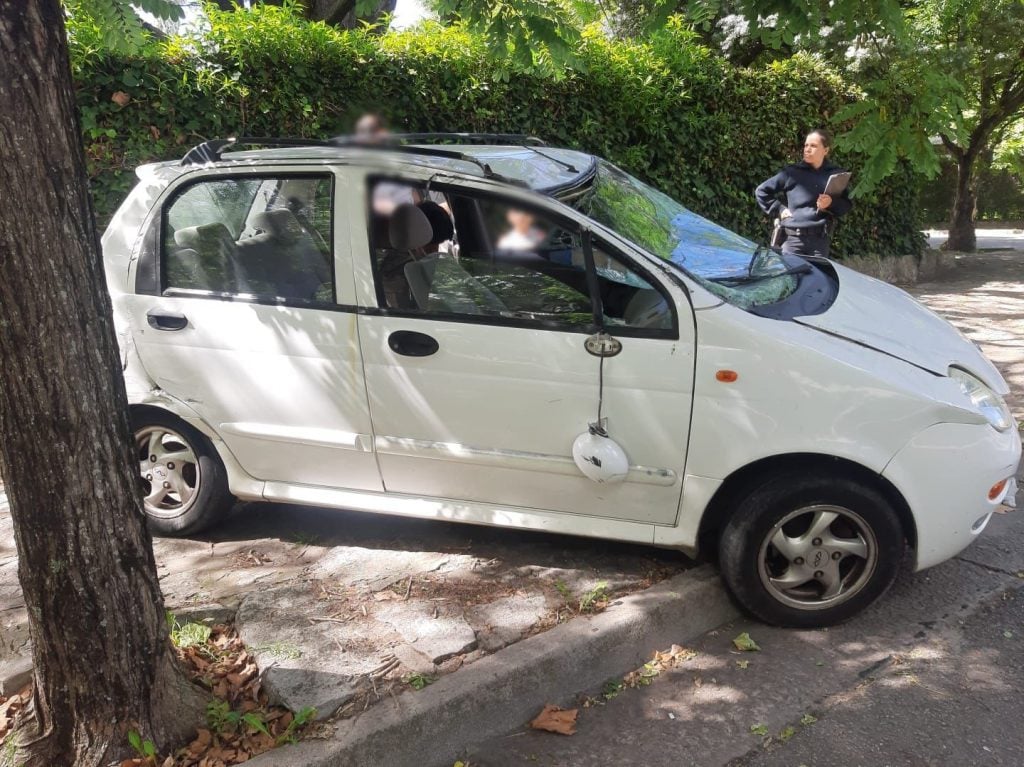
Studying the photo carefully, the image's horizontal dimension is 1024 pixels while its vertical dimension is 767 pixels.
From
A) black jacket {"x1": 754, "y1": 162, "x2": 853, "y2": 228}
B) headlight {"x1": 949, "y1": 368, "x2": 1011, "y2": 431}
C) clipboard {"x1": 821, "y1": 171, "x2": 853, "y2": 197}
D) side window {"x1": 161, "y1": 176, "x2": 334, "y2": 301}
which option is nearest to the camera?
headlight {"x1": 949, "y1": 368, "x2": 1011, "y2": 431}

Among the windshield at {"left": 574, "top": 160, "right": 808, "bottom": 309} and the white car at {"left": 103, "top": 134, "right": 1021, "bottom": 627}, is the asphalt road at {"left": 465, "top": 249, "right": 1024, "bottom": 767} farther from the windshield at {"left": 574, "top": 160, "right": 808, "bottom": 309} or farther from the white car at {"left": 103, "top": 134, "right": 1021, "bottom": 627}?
the windshield at {"left": 574, "top": 160, "right": 808, "bottom": 309}

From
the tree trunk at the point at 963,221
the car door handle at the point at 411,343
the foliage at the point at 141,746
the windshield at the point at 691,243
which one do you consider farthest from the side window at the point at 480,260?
the tree trunk at the point at 963,221

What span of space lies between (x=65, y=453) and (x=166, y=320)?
1570 mm

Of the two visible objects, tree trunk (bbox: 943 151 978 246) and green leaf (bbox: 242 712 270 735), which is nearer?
green leaf (bbox: 242 712 270 735)

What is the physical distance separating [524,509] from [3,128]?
2.26 m

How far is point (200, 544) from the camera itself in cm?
403

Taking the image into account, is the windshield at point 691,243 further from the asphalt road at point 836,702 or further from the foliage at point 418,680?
the foliage at point 418,680

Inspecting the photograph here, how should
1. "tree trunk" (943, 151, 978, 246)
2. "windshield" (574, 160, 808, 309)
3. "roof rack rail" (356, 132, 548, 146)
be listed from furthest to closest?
"tree trunk" (943, 151, 978, 246)
"roof rack rail" (356, 132, 548, 146)
"windshield" (574, 160, 808, 309)

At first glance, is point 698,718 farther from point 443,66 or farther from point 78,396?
point 443,66

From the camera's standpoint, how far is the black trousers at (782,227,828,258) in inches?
252

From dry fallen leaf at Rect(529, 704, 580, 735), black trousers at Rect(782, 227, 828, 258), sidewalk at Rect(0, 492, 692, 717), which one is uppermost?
black trousers at Rect(782, 227, 828, 258)

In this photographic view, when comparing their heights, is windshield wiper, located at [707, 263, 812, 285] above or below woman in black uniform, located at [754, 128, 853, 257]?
below

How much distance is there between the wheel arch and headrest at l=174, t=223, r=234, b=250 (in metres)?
2.44

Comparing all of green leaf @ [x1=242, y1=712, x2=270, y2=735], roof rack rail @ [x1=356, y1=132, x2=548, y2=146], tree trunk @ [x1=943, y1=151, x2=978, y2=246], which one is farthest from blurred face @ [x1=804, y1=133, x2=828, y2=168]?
tree trunk @ [x1=943, y1=151, x2=978, y2=246]
